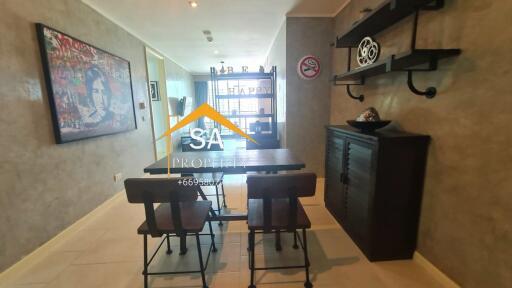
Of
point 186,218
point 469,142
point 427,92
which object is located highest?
point 427,92

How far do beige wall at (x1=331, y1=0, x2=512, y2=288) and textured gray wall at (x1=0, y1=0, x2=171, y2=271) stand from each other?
10.6 ft

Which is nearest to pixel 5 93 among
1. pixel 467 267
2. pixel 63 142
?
pixel 63 142

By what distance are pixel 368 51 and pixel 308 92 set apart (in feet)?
4.18

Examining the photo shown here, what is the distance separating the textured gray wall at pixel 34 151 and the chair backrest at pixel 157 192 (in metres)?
1.19

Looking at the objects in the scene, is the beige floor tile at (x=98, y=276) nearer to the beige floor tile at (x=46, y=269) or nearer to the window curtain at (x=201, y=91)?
the beige floor tile at (x=46, y=269)

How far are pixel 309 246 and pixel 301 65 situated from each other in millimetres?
2560

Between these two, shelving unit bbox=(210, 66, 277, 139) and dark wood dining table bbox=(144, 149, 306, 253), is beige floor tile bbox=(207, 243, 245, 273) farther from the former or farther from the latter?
shelving unit bbox=(210, 66, 277, 139)

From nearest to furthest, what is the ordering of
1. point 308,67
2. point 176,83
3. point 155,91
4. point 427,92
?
1. point 427,92
2. point 308,67
3. point 155,91
4. point 176,83

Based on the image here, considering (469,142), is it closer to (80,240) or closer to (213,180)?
(213,180)

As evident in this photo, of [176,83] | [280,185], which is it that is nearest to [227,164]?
[280,185]

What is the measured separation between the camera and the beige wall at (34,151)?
5.41ft

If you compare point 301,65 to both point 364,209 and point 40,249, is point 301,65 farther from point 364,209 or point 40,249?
point 40,249

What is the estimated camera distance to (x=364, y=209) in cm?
175

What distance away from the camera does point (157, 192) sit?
134 cm
